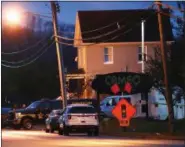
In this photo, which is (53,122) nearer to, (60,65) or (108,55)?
(60,65)

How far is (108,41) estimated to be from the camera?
4988cm

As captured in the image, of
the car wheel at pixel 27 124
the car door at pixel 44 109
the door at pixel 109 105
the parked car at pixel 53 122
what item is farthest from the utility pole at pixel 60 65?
→ the door at pixel 109 105

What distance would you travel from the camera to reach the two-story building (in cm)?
4866

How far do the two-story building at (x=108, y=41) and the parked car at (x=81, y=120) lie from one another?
1581 cm

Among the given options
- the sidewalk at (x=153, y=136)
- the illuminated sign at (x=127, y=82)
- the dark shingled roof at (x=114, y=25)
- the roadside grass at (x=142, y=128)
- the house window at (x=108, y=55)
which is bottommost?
the sidewalk at (x=153, y=136)

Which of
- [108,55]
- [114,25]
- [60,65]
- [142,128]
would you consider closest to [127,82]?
[142,128]

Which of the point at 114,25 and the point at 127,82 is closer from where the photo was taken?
the point at 127,82

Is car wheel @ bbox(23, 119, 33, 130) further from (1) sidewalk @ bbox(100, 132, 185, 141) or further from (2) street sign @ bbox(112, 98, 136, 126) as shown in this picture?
(1) sidewalk @ bbox(100, 132, 185, 141)

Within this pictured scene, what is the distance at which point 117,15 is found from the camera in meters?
49.4

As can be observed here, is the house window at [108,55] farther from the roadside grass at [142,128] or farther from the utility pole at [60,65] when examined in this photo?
the roadside grass at [142,128]

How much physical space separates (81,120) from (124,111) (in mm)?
2700

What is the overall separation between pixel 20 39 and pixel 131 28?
9.37 meters

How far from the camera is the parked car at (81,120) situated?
31.8 m

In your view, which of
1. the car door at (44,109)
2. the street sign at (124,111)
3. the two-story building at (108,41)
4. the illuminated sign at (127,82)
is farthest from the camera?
the two-story building at (108,41)
